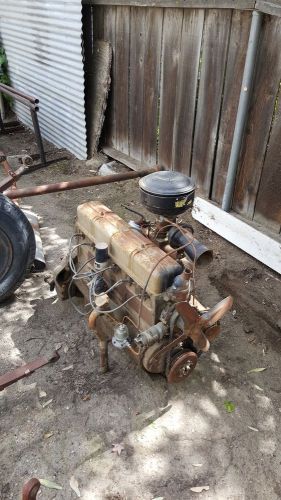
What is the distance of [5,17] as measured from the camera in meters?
8.06

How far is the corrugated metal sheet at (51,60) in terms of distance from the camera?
6.12 m

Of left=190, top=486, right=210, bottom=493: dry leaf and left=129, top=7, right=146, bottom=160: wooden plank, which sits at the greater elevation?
left=129, top=7, right=146, bottom=160: wooden plank

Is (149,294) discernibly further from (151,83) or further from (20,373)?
(151,83)

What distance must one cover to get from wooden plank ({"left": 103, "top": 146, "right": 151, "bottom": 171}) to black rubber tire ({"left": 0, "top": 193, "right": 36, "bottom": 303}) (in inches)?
111

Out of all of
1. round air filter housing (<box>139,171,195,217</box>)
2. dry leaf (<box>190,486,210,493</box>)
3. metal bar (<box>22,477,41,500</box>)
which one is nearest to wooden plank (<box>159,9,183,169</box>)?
round air filter housing (<box>139,171,195,217</box>)

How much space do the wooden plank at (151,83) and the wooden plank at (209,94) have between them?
85 centimetres

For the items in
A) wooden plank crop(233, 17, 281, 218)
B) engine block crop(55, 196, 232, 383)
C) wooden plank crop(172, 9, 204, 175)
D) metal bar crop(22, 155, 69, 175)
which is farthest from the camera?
metal bar crop(22, 155, 69, 175)

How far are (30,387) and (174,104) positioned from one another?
12.0ft

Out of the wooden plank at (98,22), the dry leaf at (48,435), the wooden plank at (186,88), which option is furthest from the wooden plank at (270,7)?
the dry leaf at (48,435)

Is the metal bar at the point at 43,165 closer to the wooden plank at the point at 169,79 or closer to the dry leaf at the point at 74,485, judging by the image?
the wooden plank at the point at 169,79

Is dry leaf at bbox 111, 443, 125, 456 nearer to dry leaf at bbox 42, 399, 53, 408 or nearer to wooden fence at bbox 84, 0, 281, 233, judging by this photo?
dry leaf at bbox 42, 399, 53, 408

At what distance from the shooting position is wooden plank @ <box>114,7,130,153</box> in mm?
5443

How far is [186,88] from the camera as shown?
4676mm

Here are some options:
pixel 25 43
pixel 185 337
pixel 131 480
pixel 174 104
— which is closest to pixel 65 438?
pixel 131 480
